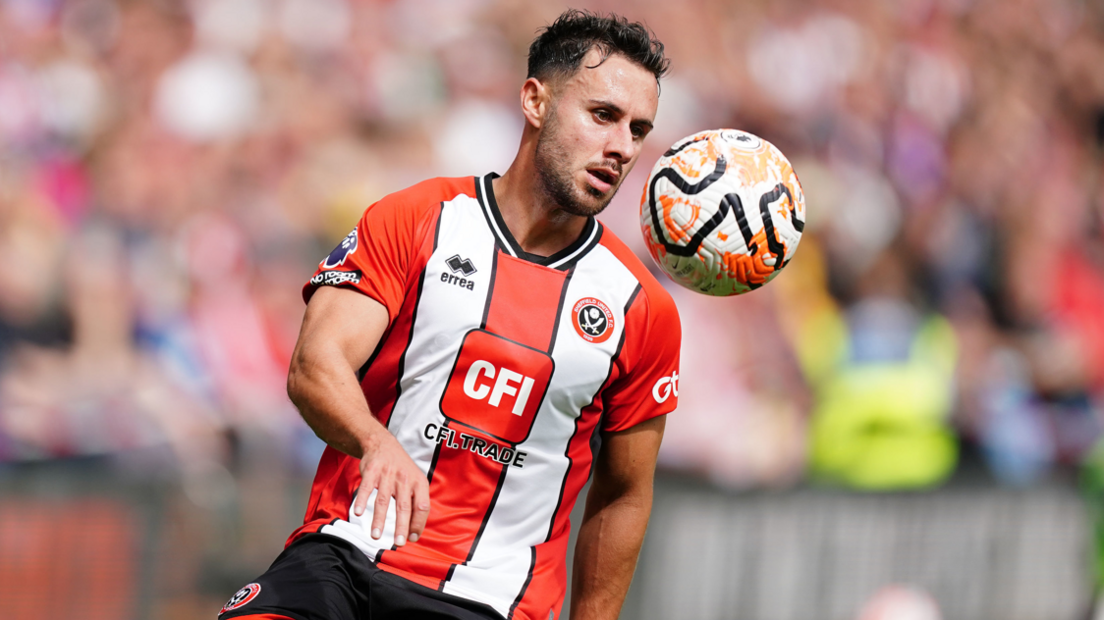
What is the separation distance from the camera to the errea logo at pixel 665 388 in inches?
169

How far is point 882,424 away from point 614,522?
245 inches

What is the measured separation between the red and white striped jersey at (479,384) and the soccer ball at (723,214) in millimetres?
287

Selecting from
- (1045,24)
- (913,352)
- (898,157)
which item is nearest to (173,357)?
(913,352)

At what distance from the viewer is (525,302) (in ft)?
13.5

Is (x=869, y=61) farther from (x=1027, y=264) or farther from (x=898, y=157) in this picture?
(x=1027, y=264)

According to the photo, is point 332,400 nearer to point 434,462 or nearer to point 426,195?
point 434,462

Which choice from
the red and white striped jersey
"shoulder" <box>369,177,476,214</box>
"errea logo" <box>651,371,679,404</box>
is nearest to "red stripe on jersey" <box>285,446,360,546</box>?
the red and white striped jersey

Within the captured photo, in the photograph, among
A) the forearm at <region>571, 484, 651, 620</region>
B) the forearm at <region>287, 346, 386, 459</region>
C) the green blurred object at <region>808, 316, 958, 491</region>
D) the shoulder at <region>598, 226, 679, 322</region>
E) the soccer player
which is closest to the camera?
the forearm at <region>287, 346, 386, 459</region>

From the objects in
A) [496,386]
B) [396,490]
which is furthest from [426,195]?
[396,490]

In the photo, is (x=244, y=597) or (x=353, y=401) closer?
(x=353, y=401)

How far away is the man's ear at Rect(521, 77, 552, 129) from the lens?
432 centimetres

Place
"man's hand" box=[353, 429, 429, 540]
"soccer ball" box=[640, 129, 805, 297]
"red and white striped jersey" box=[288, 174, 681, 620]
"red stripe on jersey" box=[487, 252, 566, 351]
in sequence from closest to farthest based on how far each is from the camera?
"man's hand" box=[353, 429, 429, 540] → "red and white striped jersey" box=[288, 174, 681, 620] → "red stripe on jersey" box=[487, 252, 566, 351] → "soccer ball" box=[640, 129, 805, 297]

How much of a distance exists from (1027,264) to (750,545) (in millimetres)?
4769

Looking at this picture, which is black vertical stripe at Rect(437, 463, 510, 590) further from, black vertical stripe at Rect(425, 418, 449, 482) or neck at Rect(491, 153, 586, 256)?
neck at Rect(491, 153, 586, 256)
